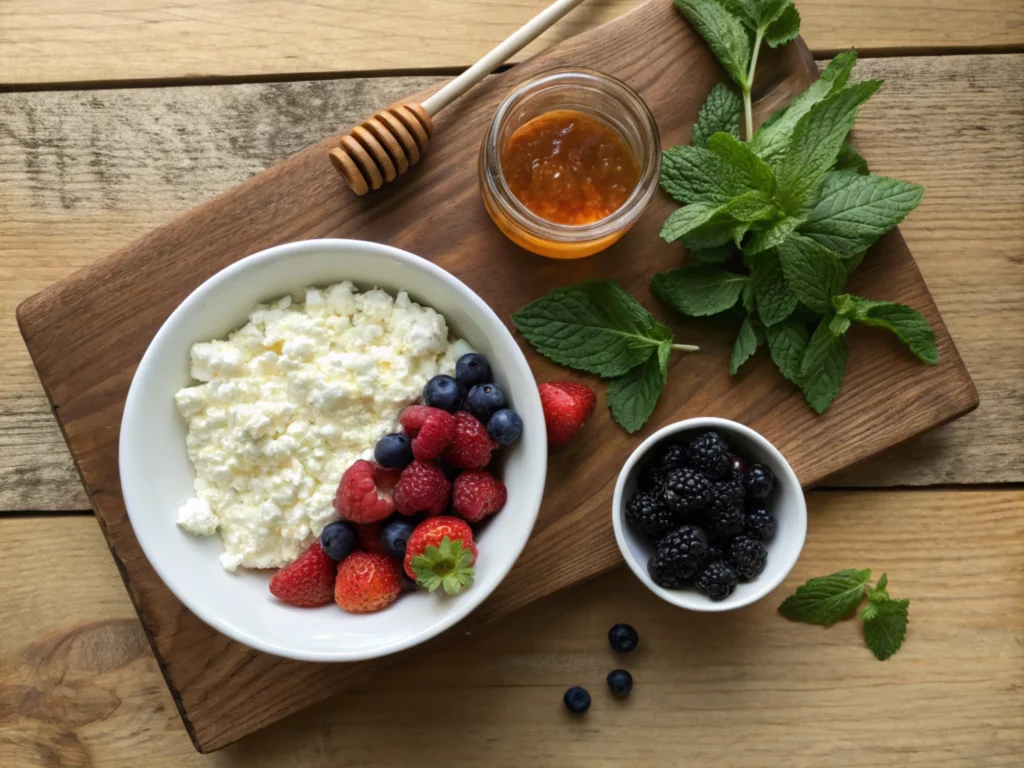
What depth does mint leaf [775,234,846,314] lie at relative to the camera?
164 cm

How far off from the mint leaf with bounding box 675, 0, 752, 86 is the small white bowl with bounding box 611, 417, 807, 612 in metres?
0.74

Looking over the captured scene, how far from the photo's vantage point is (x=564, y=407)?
5.26 feet

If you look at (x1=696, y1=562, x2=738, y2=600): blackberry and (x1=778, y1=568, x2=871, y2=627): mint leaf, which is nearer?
(x1=696, y1=562, x2=738, y2=600): blackberry

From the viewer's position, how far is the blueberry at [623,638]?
1801mm

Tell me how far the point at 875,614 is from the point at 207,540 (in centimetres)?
142

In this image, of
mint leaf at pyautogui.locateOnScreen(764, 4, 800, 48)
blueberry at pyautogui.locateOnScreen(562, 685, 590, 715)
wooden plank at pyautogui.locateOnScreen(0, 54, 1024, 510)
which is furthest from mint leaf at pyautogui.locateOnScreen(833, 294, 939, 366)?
blueberry at pyautogui.locateOnScreen(562, 685, 590, 715)

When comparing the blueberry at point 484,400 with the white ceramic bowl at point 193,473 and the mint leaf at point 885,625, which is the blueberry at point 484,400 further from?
the mint leaf at point 885,625

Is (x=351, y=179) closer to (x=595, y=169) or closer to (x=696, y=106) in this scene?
(x=595, y=169)

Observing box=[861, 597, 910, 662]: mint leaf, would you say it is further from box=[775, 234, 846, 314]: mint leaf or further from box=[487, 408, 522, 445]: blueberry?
box=[487, 408, 522, 445]: blueberry

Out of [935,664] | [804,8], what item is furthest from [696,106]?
[935,664]

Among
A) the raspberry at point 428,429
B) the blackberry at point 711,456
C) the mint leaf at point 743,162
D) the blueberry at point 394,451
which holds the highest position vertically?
the mint leaf at point 743,162

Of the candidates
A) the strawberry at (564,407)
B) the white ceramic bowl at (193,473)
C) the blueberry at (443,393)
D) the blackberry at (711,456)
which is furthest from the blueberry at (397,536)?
the blackberry at (711,456)

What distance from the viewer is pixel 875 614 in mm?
1824

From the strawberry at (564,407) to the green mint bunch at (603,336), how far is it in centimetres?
6
